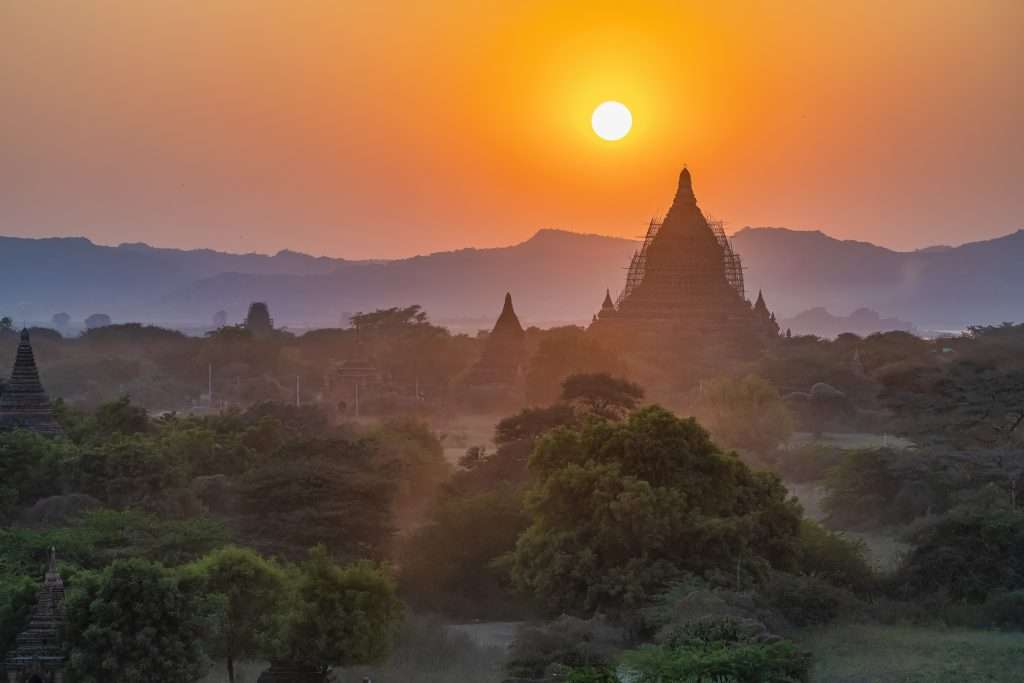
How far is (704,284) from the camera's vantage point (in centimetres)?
6931

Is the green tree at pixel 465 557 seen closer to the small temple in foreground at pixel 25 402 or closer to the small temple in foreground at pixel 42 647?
the small temple in foreground at pixel 42 647

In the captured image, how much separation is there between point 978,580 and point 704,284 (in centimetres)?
4566

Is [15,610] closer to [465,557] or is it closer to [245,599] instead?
[245,599]

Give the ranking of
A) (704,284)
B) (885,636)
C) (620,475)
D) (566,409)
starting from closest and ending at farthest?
1. (885,636)
2. (620,475)
3. (566,409)
4. (704,284)

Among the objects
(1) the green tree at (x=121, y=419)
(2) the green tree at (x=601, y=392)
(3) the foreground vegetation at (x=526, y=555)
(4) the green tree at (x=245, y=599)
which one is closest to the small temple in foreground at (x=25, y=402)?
(3) the foreground vegetation at (x=526, y=555)

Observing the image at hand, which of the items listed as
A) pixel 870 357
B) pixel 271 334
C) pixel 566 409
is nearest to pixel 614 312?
pixel 870 357

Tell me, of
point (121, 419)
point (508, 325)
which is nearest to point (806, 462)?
point (121, 419)

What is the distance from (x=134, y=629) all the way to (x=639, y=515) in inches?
274

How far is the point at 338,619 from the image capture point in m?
19.9

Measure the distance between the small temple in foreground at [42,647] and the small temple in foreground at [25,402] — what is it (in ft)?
49.5

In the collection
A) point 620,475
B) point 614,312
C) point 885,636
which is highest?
point 614,312

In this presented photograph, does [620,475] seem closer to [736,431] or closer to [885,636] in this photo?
[885,636]

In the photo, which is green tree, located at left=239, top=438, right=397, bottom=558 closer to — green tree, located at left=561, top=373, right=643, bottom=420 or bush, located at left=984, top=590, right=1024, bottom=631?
bush, located at left=984, top=590, right=1024, bottom=631

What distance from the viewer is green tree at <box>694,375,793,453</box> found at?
42.0 m
